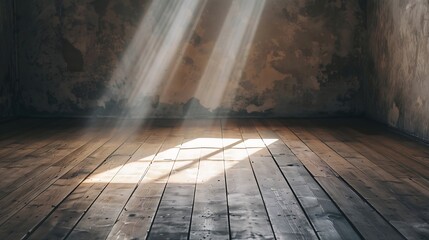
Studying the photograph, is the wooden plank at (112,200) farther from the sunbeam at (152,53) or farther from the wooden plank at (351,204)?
the sunbeam at (152,53)

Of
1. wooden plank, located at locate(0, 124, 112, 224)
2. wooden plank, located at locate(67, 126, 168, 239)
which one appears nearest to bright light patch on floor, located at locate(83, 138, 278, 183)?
wooden plank, located at locate(67, 126, 168, 239)

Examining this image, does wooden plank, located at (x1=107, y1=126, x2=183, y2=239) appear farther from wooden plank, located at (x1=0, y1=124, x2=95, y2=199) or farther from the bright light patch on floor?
wooden plank, located at (x1=0, y1=124, x2=95, y2=199)

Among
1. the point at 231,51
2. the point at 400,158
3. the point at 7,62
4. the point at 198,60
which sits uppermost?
the point at 231,51

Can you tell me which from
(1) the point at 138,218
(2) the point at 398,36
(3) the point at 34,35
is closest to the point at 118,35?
(3) the point at 34,35

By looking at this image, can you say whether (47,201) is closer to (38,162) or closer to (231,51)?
A: (38,162)

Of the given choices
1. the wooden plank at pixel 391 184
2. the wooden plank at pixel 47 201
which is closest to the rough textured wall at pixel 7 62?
the wooden plank at pixel 47 201

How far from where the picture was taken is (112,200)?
2.58 m

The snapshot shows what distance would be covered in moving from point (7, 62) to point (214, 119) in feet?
9.06

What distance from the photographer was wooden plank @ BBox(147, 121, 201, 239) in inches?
81.6

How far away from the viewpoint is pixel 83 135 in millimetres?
5016

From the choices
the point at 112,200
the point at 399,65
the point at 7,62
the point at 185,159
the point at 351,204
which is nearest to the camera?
the point at 351,204

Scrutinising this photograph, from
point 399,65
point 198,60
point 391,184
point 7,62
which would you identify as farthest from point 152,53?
point 391,184

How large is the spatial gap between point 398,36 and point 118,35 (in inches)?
137

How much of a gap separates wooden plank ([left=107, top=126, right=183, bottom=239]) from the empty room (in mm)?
11
